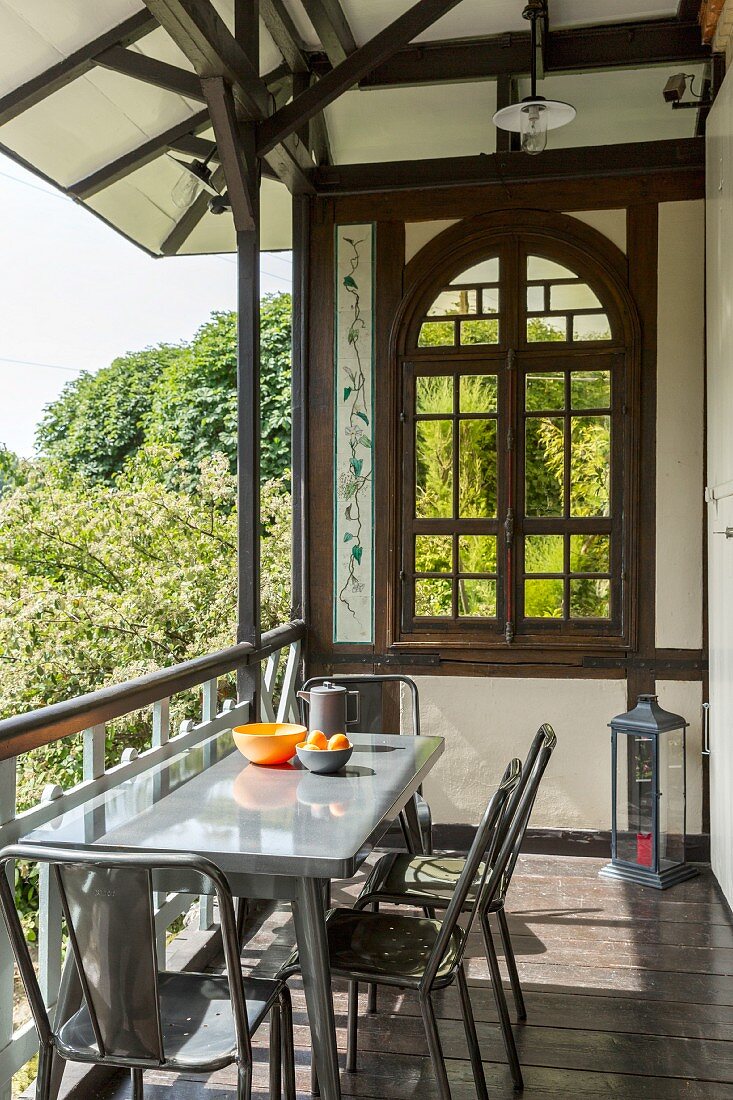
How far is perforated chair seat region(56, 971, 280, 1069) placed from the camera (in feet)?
5.96

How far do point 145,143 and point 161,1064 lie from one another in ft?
12.3

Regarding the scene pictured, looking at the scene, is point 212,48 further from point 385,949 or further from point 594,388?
point 385,949

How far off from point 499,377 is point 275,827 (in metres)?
2.97

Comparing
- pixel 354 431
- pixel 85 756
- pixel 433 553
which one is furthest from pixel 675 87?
pixel 85 756

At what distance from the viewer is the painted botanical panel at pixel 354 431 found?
4770 millimetres

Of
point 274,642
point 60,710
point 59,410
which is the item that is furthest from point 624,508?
point 59,410

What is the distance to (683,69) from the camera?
14.7ft

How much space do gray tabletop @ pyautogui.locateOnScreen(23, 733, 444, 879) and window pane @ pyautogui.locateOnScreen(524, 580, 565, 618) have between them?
1.82 m

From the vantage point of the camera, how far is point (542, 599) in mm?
4617

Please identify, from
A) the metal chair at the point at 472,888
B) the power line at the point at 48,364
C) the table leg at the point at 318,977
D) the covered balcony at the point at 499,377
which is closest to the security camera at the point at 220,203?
the covered balcony at the point at 499,377

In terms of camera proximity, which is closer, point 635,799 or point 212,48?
point 212,48

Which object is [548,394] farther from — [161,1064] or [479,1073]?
[161,1064]

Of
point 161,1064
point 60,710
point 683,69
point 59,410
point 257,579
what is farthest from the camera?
point 59,410

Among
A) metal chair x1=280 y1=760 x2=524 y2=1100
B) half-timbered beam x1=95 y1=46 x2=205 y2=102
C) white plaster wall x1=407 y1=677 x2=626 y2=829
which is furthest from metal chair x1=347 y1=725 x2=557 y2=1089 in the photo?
half-timbered beam x1=95 y1=46 x2=205 y2=102
